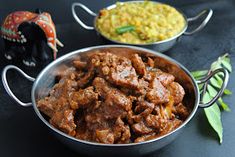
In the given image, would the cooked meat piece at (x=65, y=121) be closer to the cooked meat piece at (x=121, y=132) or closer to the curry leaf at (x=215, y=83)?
the cooked meat piece at (x=121, y=132)

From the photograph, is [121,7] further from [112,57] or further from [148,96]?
[148,96]

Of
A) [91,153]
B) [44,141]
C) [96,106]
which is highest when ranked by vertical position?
[96,106]

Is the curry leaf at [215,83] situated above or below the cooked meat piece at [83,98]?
below

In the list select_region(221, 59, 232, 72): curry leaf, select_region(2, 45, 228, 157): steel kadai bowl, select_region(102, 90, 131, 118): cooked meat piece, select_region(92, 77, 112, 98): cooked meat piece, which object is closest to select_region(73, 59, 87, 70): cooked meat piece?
select_region(2, 45, 228, 157): steel kadai bowl

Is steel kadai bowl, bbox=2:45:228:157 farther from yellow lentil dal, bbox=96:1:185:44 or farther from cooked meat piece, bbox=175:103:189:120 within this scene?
yellow lentil dal, bbox=96:1:185:44

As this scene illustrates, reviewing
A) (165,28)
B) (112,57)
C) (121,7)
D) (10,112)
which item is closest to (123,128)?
(112,57)

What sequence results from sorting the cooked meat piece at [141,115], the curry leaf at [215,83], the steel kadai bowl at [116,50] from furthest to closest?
the curry leaf at [215,83]
the cooked meat piece at [141,115]
the steel kadai bowl at [116,50]

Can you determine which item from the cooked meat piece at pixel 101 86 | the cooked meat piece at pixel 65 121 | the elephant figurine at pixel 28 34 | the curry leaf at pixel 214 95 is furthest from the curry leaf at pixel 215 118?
the elephant figurine at pixel 28 34
